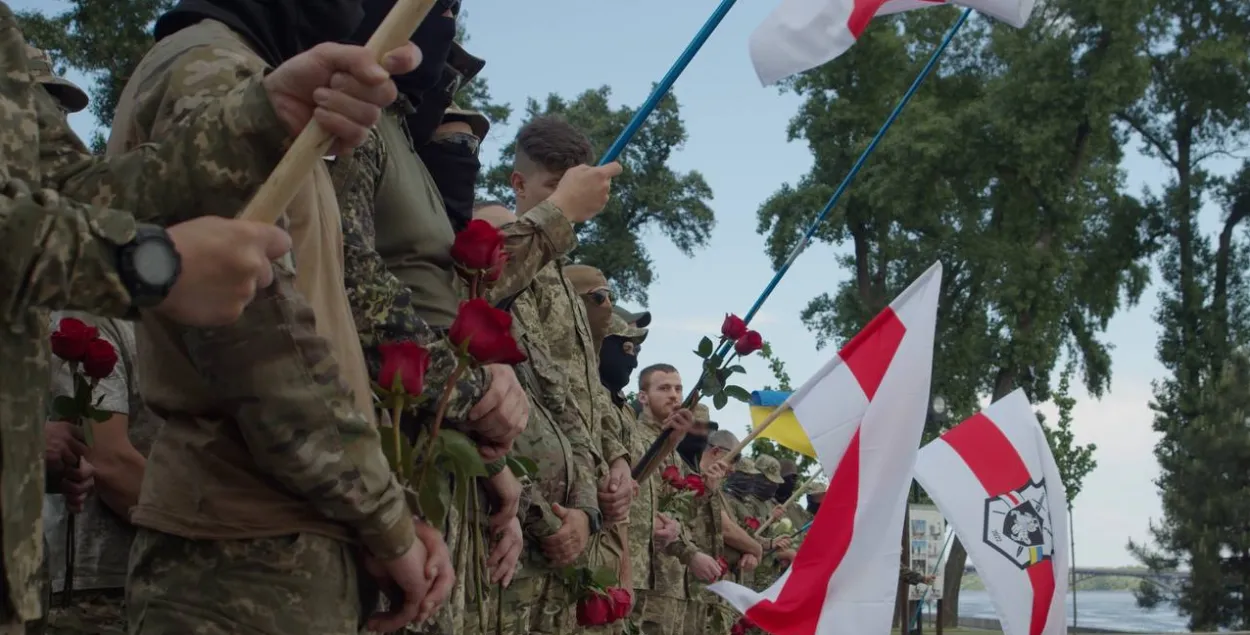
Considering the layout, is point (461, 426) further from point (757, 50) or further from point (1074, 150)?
point (1074, 150)

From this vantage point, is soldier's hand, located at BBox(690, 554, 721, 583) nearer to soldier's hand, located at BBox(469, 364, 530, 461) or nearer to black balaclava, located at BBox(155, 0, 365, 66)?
soldier's hand, located at BBox(469, 364, 530, 461)

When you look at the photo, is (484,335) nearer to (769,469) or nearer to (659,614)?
(659,614)

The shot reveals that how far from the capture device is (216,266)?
2.04 meters

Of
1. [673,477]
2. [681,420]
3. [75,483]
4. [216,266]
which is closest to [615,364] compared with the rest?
[681,420]

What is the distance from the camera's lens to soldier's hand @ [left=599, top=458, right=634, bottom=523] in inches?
210

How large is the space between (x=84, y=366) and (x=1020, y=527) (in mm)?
6659

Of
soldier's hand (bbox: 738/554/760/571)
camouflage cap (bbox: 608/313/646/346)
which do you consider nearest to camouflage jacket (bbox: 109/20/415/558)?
camouflage cap (bbox: 608/313/646/346)

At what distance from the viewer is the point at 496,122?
25438 millimetres

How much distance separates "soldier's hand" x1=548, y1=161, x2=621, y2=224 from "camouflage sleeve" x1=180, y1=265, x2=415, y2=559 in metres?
1.72

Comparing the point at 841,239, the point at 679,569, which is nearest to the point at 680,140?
the point at 841,239

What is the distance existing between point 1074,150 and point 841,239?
4.92 meters

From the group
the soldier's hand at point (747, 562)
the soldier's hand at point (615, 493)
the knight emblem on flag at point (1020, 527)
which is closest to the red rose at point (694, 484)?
the knight emblem on flag at point (1020, 527)

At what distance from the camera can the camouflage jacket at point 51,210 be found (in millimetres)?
2018

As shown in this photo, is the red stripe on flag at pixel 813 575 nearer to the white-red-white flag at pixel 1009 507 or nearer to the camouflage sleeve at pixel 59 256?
the white-red-white flag at pixel 1009 507
